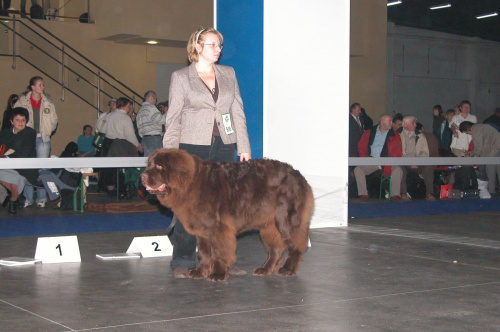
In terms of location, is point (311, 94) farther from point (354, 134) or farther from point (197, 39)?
point (354, 134)

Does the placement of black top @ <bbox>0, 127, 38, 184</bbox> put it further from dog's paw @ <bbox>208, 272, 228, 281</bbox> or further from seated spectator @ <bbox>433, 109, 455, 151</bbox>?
seated spectator @ <bbox>433, 109, 455, 151</bbox>

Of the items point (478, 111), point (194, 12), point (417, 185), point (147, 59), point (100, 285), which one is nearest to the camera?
point (100, 285)

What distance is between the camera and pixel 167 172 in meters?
4.75

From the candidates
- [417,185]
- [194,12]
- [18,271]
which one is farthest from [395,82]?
[18,271]

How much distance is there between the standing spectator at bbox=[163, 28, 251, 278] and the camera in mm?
5270

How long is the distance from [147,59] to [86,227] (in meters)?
11.7

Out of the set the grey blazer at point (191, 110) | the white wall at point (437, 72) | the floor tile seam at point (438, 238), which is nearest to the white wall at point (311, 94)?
the floor tile seam at point (438, 238)

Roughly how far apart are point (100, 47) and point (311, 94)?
1120cm

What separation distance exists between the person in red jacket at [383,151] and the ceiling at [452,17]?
13.3 metres

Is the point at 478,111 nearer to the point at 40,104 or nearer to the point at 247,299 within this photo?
the point at 40,104

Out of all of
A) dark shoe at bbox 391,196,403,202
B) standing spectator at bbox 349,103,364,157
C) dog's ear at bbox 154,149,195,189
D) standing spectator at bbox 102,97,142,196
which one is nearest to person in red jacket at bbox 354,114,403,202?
dark shoe at bbox 391,196,403,202

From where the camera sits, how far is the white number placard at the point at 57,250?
602 cm

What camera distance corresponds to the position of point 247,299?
4.52 m

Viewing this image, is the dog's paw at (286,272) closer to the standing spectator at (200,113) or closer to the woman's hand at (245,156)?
the standing spectator at (200,113)
